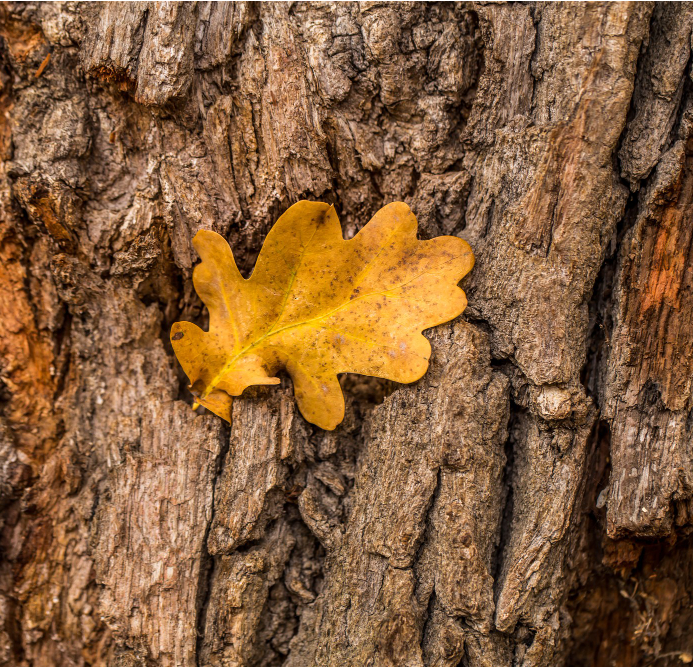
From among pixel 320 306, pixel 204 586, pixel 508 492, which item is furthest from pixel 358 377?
pixel 204 586

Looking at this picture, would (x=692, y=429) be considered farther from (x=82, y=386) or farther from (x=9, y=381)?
(x=9, y=381)

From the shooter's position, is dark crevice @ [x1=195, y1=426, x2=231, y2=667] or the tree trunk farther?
dark crevice @ [x1=195, y1=426, x2=231, y2=667]

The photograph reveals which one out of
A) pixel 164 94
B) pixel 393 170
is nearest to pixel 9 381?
pixel 164 94

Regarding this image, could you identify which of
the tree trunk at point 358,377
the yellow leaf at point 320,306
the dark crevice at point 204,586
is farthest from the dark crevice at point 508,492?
the dark crevice at point 204,586

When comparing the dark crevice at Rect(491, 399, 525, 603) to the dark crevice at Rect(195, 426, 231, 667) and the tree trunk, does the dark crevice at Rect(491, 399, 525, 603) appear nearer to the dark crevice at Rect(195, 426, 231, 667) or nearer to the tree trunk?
the tree trunk

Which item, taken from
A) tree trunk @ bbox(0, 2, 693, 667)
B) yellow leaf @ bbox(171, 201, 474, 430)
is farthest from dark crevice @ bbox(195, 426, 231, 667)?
yellow leaf @ bbox(171, 201, 474, 430)

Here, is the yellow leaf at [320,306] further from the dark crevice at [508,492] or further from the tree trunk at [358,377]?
the dark crevice at [508,492]

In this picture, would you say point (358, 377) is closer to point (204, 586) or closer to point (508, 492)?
point (508, 492)
